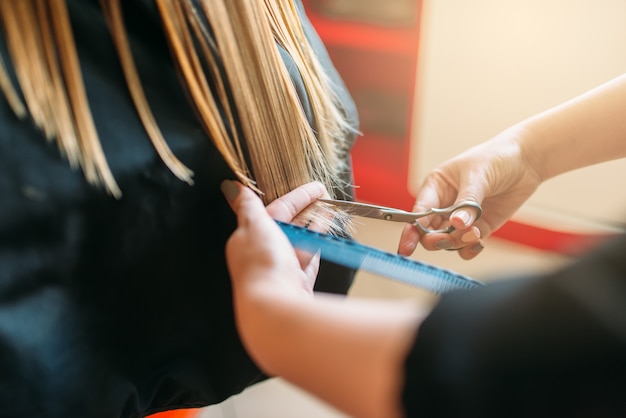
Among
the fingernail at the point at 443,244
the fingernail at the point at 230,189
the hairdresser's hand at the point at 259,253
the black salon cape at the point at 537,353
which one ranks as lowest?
the fingernail at the point at 443,244

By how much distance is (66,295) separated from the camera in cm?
43

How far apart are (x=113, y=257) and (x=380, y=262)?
0.69 feet

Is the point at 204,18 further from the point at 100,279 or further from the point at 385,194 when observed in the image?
the point at 385,194

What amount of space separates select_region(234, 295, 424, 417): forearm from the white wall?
33.5 inches

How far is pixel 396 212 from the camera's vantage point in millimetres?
607

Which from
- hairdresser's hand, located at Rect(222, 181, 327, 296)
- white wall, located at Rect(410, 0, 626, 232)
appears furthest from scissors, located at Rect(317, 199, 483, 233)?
white wall, located at Rect(410, 0, 626, 232)

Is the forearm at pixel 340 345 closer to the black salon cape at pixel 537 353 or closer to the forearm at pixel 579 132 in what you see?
the black salon cape at pixel 537 353

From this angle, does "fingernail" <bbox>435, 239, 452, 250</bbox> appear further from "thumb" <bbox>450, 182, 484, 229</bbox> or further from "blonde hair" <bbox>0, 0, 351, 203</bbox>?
"blonde hair" <bbox>0, 0, 351, 203</bbox>

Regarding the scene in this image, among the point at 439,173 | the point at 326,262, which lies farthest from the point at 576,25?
the point at 326,262

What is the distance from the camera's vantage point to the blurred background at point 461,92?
101 centimetres

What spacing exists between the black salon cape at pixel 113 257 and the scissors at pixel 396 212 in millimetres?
135

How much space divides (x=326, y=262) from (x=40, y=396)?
0.28 metres

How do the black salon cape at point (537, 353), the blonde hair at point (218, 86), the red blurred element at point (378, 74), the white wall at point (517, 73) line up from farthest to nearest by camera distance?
1. the red blurred element at point (378, 74)
2. the white wall at point (517, 73)
3. the blonde hair at point (218, 86)
4. the black salon cape at point (537, 353)

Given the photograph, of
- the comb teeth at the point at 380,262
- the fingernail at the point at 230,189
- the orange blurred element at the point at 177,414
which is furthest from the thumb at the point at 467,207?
the orange blurred element at the point at 177,414
